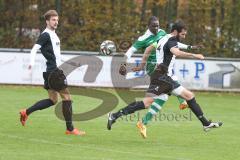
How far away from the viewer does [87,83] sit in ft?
85.4

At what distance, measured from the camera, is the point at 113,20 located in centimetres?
2991

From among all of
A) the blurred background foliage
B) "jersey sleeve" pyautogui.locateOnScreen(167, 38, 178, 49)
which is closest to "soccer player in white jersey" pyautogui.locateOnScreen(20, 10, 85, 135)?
"jersey sleeve" pyautogui.locateOnScreen(167, 38, 178, 49)

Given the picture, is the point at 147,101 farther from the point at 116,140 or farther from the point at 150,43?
the point at 150,43

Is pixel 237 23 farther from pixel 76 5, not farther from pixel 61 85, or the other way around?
pixel 61 85

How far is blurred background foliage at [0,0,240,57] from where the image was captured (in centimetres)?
2909

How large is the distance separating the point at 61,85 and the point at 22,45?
1573 centimetres

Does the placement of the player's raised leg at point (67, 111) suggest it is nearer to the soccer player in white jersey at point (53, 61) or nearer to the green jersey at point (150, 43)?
the soccer player in white jersey at point (53, 61)

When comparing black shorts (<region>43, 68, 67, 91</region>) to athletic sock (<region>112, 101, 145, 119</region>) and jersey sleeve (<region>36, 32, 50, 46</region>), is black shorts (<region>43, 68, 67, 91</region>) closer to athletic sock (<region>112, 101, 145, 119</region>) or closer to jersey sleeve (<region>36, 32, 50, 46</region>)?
jersey sleeve (<region>36, 32, 50, 46</region>)

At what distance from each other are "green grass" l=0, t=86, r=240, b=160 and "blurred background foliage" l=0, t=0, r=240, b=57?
10.2 metres

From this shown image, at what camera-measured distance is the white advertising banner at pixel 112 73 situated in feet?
85.0

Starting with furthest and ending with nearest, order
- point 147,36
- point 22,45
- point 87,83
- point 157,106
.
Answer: point 22,45 < point 87,83 < point 147,36 < point 157,106

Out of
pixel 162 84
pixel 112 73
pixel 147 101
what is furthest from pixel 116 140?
pixel 112 73

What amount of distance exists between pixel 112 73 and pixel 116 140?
1294cm

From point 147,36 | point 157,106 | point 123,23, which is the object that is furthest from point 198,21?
point 157,106
